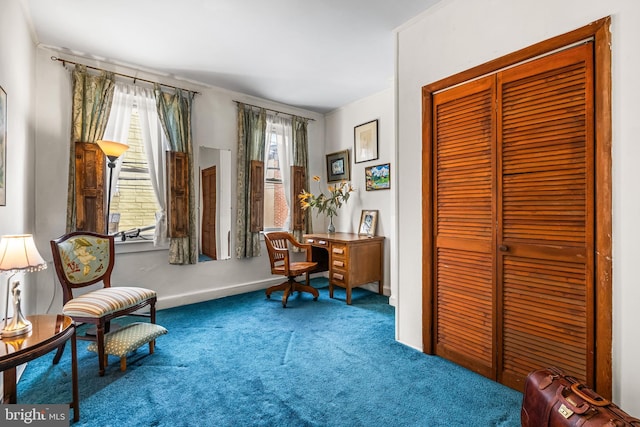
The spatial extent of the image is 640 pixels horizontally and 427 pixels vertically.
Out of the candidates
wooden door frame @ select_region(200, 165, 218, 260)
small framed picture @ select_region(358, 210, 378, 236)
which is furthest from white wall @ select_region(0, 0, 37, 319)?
small framed picture @ select_region(358, 210, 378, 236)

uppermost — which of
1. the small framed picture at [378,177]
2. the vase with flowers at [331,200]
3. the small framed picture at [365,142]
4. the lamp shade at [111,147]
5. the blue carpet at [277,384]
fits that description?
the small framed picture at [365,142]

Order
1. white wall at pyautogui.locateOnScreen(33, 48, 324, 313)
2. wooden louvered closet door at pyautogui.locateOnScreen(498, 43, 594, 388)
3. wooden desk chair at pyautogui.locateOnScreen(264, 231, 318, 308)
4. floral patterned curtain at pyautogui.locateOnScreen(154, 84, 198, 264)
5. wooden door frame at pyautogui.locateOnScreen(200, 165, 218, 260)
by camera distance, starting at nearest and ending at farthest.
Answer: wooden louvered closet door at pyautogui.locateOnScreen(498, 43, 594, 388) → white wall at pyautogui.locateOnScreen(33, 48, 324, 313) → floral patterned curtain at pyautogui.locateOnScreen(154, 84, 198, 264) → wooden desk chair at pyautogui.locateOnScreen(264, 231, 318, 308) → wooden door frame at pyautogui.locateOnScreen(200, 165, 218, 260)

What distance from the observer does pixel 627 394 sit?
4.70ft

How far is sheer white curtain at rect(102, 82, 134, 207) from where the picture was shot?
3104 mm

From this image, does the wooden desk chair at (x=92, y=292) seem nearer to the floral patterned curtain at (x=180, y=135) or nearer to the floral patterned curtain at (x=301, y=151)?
the floral patterned curtain at (x=180, y=135)

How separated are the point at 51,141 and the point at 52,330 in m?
2.17

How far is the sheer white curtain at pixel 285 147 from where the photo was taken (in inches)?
171

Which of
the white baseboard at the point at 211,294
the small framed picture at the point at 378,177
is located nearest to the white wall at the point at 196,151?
the white baseboard at the point at 211,294

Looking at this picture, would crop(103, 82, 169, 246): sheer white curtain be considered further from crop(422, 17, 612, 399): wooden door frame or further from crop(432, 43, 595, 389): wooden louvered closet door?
crop(422, 17, 612, 399): wooden door frame

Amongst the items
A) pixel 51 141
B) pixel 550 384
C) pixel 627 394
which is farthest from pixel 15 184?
pixel 627 394

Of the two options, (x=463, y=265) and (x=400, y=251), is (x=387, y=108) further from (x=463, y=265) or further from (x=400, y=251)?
(x=463, y=265)

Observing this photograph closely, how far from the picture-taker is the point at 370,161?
412 cm

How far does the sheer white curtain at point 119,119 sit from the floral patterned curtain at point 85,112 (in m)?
0.10

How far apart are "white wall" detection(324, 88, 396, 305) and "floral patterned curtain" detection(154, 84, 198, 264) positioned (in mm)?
1901
